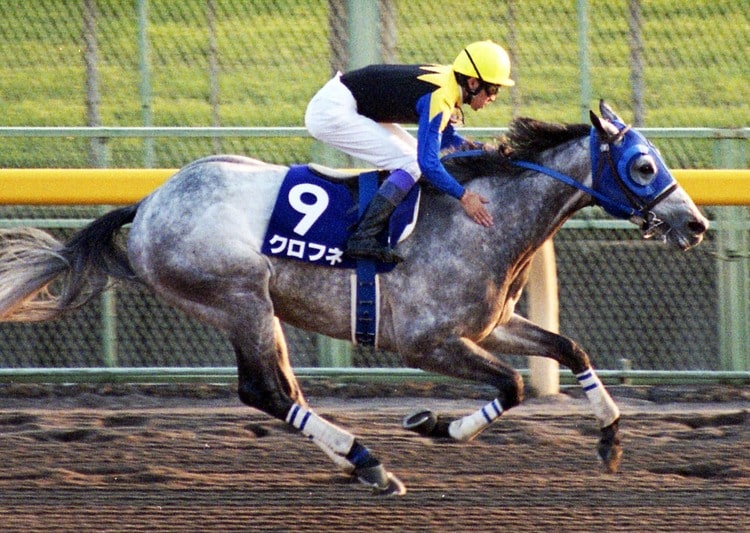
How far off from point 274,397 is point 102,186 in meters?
2.01

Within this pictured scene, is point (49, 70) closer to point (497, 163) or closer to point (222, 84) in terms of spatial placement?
point (222, 84)

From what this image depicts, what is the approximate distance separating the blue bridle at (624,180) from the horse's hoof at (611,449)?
2.78ft

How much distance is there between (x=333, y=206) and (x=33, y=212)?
108 inches

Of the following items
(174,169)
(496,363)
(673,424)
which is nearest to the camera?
(496,363)

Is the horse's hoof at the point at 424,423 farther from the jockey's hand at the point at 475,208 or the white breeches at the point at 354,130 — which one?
the white breeches at the point at 354,130

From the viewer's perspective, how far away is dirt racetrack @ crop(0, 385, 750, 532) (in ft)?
14.8

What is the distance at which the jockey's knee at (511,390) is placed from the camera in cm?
504

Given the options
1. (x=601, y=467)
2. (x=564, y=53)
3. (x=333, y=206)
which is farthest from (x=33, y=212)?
(x=601, y=467)

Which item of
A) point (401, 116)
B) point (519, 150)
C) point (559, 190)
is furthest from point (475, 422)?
point (401, 116)

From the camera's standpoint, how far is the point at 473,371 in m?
5.02

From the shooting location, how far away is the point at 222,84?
24.4 ft

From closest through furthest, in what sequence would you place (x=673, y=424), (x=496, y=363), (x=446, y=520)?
(x=446, y=520) < (x=496, y=363) < (x=673, y=424)

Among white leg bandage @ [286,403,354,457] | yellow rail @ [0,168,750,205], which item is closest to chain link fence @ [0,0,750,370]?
yellow rail @ [0,168,750,205]

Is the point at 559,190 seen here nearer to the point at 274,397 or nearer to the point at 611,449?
the point at 611,449
